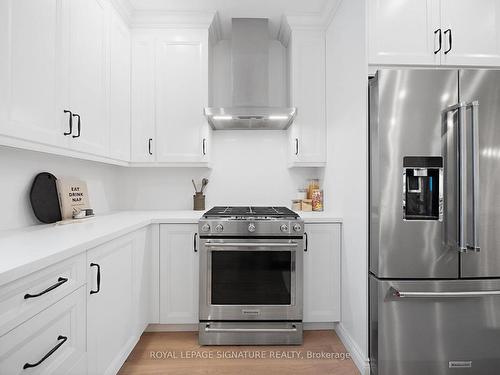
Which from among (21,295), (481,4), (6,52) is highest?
(481,4)

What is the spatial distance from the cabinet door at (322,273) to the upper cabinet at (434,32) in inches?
48.4

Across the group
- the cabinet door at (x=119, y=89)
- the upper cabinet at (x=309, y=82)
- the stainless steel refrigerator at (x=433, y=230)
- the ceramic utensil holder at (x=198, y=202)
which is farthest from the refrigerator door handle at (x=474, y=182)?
the cabinet door at (x=119, y=89)

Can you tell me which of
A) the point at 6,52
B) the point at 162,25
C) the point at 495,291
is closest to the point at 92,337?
the point at 6,52

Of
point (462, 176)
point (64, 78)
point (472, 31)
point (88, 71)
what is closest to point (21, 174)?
point (64, 78)

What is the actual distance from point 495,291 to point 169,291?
209 centimetres

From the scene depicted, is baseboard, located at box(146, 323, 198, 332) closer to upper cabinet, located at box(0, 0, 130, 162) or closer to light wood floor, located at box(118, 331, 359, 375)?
light wood floor, located at box(118, 331, 359, 375)

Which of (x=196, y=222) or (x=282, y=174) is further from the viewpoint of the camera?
(x=282, y=174)

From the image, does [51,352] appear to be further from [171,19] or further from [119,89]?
[171,19]

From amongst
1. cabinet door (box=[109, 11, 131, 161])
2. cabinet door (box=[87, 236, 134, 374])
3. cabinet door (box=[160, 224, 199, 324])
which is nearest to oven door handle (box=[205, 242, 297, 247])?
cabinet door (box=[160, 224, 199, 324])

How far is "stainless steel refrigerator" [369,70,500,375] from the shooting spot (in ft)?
5.23

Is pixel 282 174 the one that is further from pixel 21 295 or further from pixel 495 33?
pixel 21 295

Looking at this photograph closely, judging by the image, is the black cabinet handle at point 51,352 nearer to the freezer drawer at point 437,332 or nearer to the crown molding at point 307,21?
the freezer drawer at point 437,332

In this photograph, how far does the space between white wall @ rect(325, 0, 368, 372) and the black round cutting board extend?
6.42 ft

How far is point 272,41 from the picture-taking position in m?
2.94
